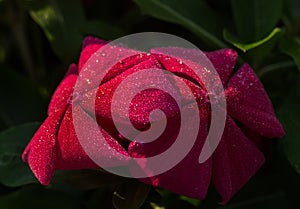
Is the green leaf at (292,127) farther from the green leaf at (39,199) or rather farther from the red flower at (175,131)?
the green leaf at (39,199)

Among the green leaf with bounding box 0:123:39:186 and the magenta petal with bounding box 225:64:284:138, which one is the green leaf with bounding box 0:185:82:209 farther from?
the magenta petal with bounding box 225:64:284:138

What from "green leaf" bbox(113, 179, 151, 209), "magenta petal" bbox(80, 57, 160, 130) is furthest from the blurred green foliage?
"magenta petal" bbox(80, 57, 160, 130)

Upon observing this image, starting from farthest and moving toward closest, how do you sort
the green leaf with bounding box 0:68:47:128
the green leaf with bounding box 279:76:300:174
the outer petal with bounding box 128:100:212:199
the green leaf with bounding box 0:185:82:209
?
the green leaf with bounding box 0:68:47:128 → the green leaf with bounding box 0:185:82:209 → the green leaf with bounding box 279:76:300:174 → the outer petal with bounding box 128:100:212:199

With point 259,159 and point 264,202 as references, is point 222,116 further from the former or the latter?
point 264,202

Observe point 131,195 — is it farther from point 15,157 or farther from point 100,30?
point 100,30

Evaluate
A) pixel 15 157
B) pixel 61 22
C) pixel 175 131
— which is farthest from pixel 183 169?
pixel 61 22

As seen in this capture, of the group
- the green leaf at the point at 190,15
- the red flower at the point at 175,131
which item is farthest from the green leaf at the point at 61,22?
the red flower at the point at 175,131
